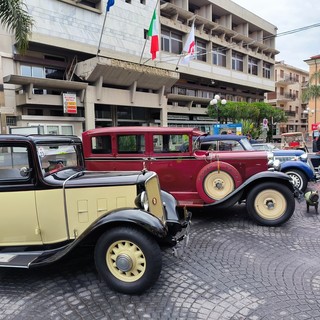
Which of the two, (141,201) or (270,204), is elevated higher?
(141,201)

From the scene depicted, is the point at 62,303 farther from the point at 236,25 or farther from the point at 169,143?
the point at 236,25

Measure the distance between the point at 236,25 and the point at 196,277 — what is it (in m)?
42.7

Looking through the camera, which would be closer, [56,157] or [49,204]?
[49,204]

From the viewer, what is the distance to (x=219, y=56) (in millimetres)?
35750

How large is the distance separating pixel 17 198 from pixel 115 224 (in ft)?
4.23

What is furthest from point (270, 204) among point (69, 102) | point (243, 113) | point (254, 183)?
point (243, 113)

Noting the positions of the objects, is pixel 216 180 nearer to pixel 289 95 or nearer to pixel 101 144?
pixel 101 144

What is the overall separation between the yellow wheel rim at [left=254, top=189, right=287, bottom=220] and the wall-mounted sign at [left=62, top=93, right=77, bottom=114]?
664 inches

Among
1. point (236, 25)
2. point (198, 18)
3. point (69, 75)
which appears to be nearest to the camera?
point (69, 75)

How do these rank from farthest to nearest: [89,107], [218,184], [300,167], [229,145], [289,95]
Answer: [289,95] → [89,107] → [300,167] → [229,145] → [218,184]

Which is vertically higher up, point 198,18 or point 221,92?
point 198,18

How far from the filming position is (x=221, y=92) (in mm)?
37062

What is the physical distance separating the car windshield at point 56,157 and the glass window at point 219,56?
109 feet

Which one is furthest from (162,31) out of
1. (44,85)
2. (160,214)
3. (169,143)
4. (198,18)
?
(160,214)
